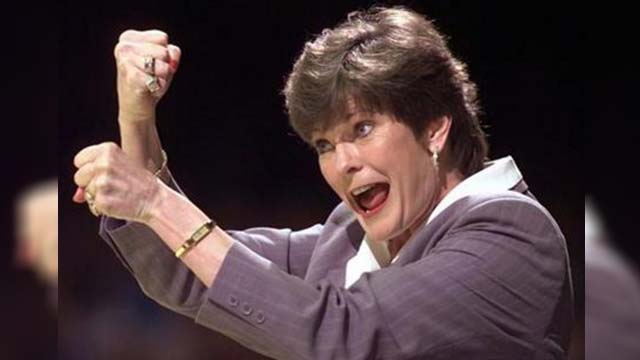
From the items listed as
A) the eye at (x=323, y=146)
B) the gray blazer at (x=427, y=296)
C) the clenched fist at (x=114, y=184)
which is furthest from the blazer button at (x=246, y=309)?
the eye at (x=323, y=146)

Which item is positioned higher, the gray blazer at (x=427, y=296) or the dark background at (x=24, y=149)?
the dark background at (x=24, y=149)

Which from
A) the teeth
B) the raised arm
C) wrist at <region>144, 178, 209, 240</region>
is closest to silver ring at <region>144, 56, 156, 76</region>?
the raised arm

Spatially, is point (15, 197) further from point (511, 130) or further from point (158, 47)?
point (511, 130)

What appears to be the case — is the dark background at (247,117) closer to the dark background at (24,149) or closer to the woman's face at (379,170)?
the woman's face at (379,170)

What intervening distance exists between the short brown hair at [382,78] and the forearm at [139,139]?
15 cm

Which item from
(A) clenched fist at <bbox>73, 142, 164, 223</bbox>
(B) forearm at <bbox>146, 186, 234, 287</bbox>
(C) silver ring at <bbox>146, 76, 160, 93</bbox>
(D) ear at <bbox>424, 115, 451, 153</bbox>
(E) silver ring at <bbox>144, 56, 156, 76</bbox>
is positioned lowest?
(B) forearm at <bbox>146, 186, 234, 287</bbox>

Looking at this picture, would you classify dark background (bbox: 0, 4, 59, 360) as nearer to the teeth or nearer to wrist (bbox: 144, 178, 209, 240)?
wrist (bbox: 144, 178, 209, 240)

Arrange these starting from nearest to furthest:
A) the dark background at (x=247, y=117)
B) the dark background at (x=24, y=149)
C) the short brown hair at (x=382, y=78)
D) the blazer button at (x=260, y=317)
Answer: the dark background at (x=24, y=149) < the blazer button at (x=260, y=317) < the short brown hair at (x=382, y=78) < the dark background at (x=247, y=117)

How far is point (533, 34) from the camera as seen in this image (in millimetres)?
1222

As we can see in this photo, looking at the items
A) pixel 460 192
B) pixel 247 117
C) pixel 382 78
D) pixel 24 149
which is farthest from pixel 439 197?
pixel 24 149

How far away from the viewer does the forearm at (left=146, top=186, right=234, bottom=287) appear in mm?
876

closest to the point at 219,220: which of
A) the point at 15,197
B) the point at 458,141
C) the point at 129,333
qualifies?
the point at 129,333

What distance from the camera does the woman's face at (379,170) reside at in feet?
3.28

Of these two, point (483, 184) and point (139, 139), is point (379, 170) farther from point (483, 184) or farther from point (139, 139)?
point (139, 139)
